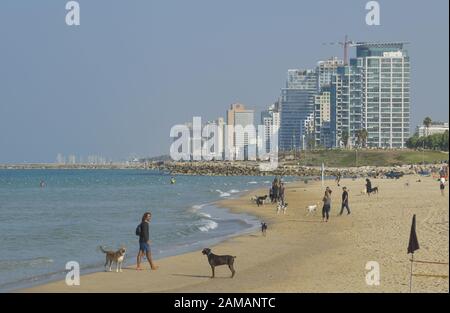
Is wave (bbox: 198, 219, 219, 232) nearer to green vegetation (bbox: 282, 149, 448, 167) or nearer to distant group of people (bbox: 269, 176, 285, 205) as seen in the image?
distant group of people (bbox: 269, 176, 285, 205)

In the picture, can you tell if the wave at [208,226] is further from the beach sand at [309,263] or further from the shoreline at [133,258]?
the beach sand at [309,263]

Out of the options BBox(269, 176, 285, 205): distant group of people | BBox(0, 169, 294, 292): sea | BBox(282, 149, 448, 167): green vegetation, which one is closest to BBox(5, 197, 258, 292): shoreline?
BBox(0, 169, 294, 292): sea

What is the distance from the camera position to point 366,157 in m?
171

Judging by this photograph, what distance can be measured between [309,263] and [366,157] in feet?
512

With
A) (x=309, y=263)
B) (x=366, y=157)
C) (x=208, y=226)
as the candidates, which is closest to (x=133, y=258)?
(x=309, y=263)

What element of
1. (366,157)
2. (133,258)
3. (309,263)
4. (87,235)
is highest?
(309,263)

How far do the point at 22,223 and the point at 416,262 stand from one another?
24935 mm

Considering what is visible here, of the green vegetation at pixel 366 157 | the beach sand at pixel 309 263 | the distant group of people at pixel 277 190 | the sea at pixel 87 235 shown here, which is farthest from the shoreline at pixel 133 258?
the green vegetation at pixel 366 157

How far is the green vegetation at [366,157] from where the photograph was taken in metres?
156

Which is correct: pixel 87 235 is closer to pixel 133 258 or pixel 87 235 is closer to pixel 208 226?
pixel 208 226

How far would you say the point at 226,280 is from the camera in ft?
52.7

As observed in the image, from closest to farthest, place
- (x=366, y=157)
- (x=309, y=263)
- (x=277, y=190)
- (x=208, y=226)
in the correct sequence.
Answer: (x=309, y=263), (x=208, y=226), (x=277, y=190), (x=366, y=157)

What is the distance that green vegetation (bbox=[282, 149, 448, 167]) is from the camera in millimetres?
155875

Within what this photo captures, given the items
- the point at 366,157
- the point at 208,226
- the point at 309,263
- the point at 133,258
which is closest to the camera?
the point at 309,263
